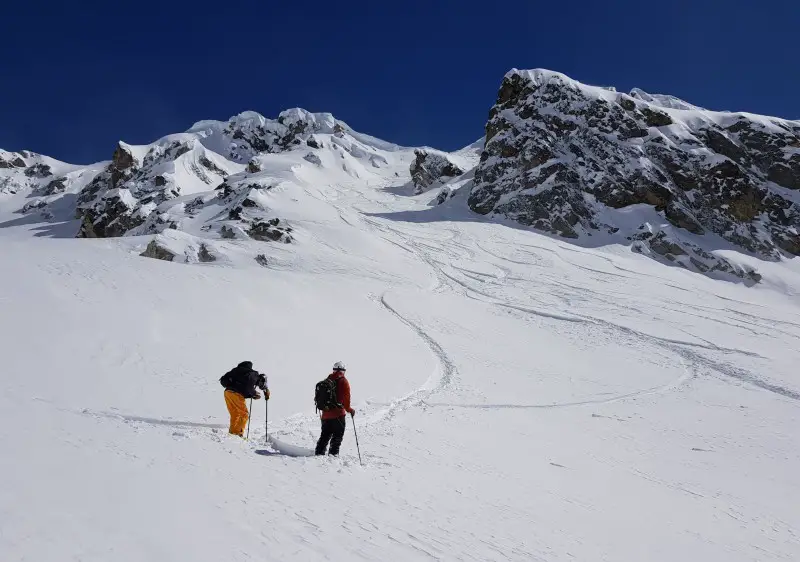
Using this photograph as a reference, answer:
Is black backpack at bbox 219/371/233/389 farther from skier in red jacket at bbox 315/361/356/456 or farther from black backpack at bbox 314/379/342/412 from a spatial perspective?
skier in red jacket at bbox 315/361/356/456

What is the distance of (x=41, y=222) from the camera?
130625mm

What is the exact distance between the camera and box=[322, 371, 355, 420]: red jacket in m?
9.59

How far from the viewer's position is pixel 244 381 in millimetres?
10273

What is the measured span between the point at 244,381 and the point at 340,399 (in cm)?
200

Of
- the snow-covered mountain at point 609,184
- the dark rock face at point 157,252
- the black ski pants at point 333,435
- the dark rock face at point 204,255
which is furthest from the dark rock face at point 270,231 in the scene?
the black ski pants at point 333,435

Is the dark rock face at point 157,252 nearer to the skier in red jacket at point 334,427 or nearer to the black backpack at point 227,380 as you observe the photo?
the black backpack at point 227,380

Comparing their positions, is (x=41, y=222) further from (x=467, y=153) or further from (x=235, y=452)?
(x=235, y=452)

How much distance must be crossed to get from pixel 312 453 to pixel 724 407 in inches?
608

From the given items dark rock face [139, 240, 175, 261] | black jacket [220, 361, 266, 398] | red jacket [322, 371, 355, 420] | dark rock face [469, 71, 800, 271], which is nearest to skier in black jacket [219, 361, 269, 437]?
black jacket [220, 361, 266, 398]

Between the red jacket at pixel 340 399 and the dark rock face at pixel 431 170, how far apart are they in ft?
313

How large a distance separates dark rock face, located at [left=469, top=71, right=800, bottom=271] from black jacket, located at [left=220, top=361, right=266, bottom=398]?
56.7 metres

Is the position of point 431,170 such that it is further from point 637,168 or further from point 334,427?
point 334,427

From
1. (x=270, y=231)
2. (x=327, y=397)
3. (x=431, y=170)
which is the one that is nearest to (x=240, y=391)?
(x=327, y=397)

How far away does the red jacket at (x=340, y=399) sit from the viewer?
959cm
